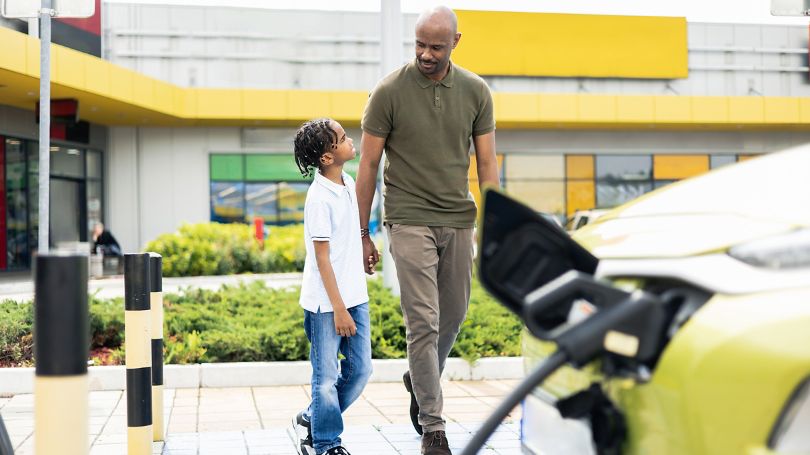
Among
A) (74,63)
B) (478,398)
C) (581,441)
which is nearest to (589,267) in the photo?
(581,441)

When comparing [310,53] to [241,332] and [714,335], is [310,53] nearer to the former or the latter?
[241,332]

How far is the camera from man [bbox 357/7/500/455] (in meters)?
4.25

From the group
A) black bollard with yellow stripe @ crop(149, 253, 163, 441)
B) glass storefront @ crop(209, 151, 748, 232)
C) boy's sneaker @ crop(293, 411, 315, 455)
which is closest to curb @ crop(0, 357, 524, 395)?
black bollard with yellow stripe @ crop(149, 253, 163, 441)

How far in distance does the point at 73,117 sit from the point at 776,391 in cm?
1649

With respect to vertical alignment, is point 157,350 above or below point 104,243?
below

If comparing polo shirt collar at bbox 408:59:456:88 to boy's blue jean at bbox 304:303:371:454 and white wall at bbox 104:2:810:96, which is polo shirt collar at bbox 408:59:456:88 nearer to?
boy's blue jean at bbox 304:303:371:454

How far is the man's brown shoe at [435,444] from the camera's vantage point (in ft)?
13.8

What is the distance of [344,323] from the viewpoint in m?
4.01

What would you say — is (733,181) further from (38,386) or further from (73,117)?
(73,117)

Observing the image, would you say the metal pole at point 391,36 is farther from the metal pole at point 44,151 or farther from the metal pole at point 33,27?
the metal pole at point 33,27

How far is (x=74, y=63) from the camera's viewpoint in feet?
69.5

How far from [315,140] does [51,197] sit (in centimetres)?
2237

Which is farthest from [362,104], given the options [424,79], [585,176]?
[424,79]

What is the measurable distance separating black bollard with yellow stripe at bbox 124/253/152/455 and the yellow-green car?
98.5 inches
